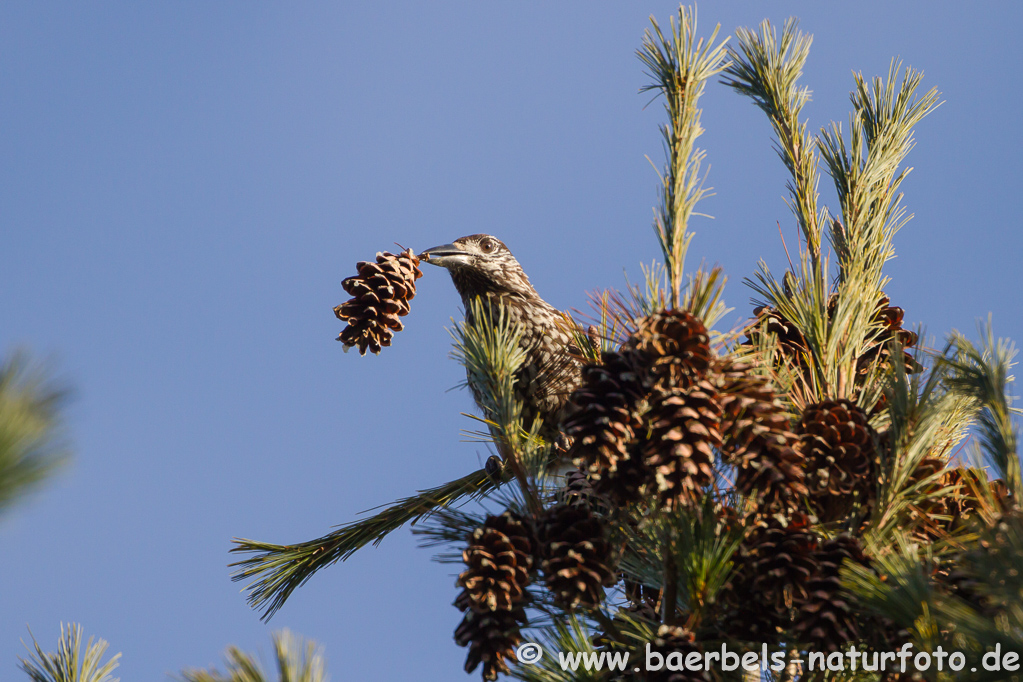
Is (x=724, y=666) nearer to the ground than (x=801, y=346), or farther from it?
nearer to the ground

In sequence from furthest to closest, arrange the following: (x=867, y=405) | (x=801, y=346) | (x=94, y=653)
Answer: (x=801, y=346) < (x=867, y=405) < (x=94, y=653)

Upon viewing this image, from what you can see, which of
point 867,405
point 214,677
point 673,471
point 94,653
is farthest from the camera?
point 867,405

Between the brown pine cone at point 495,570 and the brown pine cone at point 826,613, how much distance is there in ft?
1.91

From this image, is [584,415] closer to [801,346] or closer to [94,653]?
[801,346]

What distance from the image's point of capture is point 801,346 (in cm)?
262

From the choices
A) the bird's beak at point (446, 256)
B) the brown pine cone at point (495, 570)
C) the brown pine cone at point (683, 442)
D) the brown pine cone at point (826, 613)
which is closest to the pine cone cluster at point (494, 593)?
the brown pine cone at point (495, 570)

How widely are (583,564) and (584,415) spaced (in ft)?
1.09

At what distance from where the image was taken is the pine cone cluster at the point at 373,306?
10.1 feet

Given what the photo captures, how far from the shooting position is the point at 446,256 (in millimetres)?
4059

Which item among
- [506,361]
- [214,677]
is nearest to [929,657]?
[506,361]

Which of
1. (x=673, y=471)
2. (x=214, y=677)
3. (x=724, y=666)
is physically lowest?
(x=214, y=677)

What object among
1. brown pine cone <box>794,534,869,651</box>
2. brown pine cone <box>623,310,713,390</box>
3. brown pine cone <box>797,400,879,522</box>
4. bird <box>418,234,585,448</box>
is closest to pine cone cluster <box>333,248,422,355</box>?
bird <box>418,234,585,448</box>

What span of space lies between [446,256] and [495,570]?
241 centimetres

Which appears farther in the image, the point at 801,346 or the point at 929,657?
the point at 801,346
